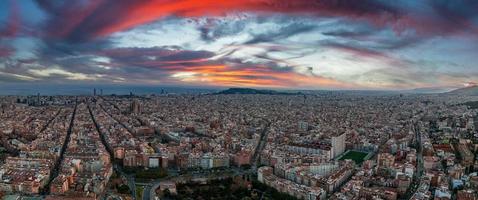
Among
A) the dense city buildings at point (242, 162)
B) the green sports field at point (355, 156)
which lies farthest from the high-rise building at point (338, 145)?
the green sports field at point (355, 156)

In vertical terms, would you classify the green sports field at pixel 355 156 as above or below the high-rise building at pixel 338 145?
below

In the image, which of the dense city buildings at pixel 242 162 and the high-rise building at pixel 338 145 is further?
the high-rise building at pixel 338 145

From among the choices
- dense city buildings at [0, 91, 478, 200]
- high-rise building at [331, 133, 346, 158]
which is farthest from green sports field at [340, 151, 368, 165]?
high-rise building at [331, 133, 346, 158]

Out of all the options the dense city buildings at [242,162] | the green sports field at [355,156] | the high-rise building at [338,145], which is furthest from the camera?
the high-rise building at [338,145]

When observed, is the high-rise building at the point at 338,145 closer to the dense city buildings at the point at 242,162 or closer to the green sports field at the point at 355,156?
the dense city buildings at the point at 242,162

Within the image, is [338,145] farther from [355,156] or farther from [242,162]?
[242,162]

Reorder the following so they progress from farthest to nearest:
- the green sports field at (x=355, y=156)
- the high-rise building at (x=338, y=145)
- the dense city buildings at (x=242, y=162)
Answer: the high-rise building at (x=338, y=145) < the green sports field at (x=355, y=156) < the dense city buildings at (x=242, y=162)

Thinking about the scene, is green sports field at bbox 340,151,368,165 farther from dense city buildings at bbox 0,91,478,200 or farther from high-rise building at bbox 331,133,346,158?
high-rise building at bbox 331,133,346,158
